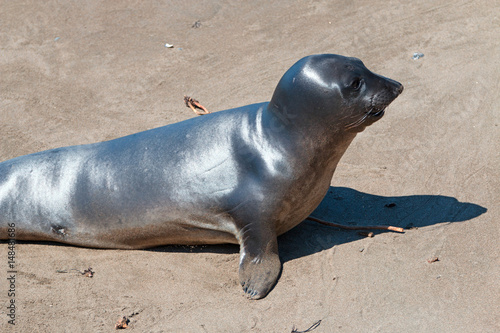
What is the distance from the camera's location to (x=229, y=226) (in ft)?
19.5

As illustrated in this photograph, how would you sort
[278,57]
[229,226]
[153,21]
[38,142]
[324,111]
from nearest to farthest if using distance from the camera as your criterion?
[324,111] < [229,226] < [38,142] < [278,57] < [153,21]

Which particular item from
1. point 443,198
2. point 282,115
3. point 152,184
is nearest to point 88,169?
point 152,184

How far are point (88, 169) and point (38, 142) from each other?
213 centimetres

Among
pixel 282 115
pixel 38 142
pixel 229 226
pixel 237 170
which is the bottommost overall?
pixel 38 142

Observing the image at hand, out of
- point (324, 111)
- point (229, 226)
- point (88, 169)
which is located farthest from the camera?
point (88, 169)

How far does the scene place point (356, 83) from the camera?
558 cm

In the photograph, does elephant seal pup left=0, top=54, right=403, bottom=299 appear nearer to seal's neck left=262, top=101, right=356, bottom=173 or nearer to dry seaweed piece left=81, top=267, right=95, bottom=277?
seal's neck left=262, top=101, right=356, bottom=173

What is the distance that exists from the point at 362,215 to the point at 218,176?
65.6 inches

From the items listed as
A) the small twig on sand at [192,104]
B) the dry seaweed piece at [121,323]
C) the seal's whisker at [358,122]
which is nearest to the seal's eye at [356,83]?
the seal's whisker at [358,122]

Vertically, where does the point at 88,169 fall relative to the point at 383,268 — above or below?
above

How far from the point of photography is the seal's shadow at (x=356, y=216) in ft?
20.7

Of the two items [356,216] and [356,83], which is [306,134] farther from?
[356,216]

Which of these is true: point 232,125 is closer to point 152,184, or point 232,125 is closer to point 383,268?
point 152,184

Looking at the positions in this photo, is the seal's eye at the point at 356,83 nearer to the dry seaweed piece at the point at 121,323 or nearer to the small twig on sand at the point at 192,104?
the dry seaweed piece at the point at 121,323
